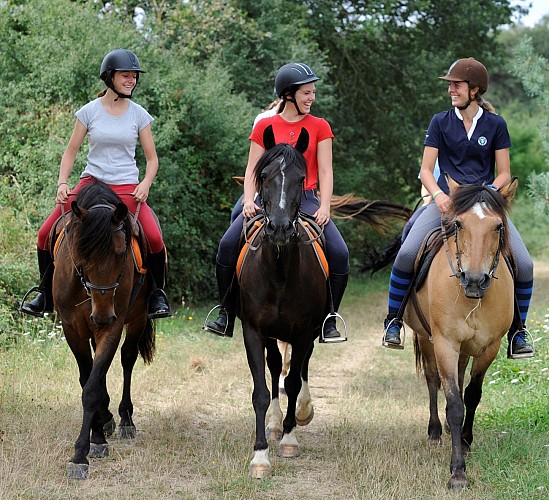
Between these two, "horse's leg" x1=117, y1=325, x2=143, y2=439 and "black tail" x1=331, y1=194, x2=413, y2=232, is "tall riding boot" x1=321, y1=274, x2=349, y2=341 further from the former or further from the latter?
"black tail" x1=331, y1=194, x2=413, y2=232

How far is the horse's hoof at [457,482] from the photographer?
5.69m

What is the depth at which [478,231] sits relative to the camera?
578cm

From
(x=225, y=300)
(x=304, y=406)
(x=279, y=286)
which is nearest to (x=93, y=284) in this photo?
(x=225, y=300)

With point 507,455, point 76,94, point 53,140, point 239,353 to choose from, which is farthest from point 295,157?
point 76,94

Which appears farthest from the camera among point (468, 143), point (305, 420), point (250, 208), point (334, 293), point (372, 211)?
point (372, 211)

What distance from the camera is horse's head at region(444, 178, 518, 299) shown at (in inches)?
226

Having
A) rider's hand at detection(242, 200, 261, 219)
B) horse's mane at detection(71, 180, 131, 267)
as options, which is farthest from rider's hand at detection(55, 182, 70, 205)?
rider's hand at detection(242, 200, 261, 219)

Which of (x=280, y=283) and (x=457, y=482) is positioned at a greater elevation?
(x=280, y=283)

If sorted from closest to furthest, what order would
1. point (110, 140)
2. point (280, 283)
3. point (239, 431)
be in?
1. point (280, 283)
2. point (110, 140)
3. point (239, 431)

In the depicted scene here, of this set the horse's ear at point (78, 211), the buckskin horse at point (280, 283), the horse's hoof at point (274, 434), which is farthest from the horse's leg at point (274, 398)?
the horse's ear at point (78, 211)

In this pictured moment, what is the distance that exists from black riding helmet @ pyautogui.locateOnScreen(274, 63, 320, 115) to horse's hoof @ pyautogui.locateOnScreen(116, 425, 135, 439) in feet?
10.0

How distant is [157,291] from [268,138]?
1.89m

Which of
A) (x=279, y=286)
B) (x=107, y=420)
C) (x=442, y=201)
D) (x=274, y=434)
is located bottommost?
(x=274, y=434)

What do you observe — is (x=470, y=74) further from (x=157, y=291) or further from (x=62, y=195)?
(x=62, y=195)
